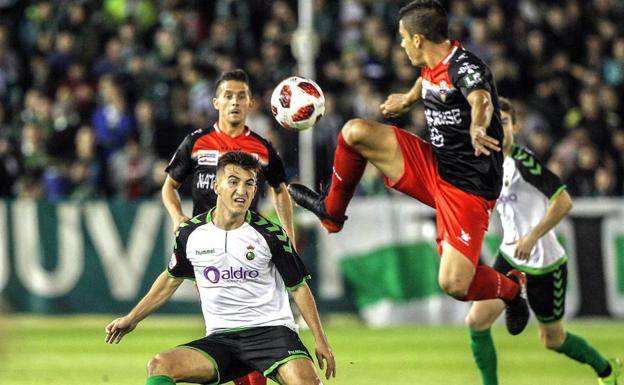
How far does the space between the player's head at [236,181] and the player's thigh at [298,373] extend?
3.13 feet

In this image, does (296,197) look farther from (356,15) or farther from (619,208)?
(356,15)

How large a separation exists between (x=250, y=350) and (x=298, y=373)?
0.37m

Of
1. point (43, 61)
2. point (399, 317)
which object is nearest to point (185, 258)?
point (399, 317)

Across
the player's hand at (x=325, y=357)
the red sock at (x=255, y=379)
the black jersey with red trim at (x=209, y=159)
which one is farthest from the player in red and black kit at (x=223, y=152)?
the player's hand at (x=325, y=357)

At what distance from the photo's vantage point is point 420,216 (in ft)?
51.8

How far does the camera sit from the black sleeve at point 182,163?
9.40m

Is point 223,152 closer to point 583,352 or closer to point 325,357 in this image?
point 325,357

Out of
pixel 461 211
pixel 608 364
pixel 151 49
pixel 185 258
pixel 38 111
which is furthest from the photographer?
pixel 151 49

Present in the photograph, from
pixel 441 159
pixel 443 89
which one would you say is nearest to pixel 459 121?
pixel 443 89

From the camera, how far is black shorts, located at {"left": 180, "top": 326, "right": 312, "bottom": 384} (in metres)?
7.69

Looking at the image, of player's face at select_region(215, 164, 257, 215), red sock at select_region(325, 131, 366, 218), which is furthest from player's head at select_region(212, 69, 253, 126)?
player's face at select_region(215, 164, 257, 215)

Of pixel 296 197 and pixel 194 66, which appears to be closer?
pixel 296 197

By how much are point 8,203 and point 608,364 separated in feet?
28.8

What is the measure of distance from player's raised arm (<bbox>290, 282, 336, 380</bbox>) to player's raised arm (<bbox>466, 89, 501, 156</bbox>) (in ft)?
4.36
